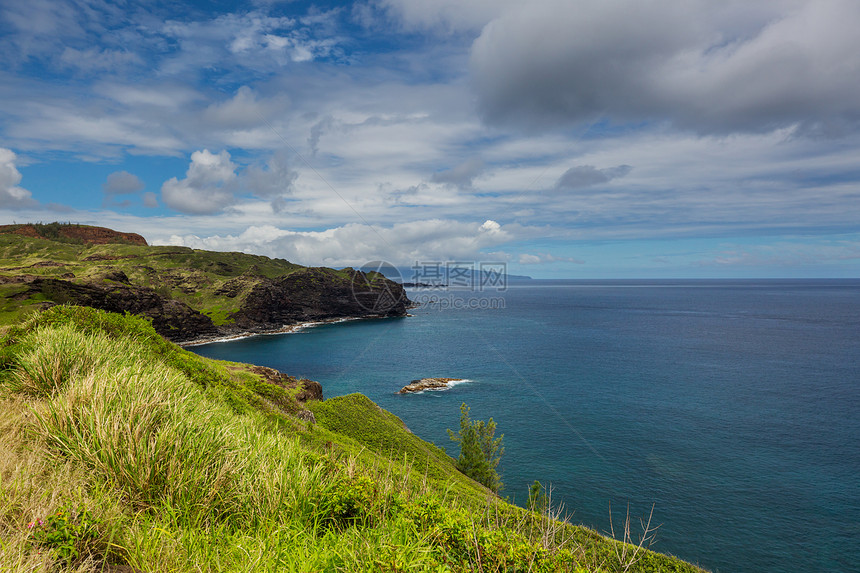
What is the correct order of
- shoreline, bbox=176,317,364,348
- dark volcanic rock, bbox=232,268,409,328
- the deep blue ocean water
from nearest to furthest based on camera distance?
1. the deep blue ocean water
2. shoreline, bbox=176,317,364,348
3. dark volcanic rock, bbox=232,268,409,328

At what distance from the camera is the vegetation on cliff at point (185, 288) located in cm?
8212

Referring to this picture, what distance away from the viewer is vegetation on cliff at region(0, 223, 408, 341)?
269 feet

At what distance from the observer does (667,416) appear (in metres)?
55.4

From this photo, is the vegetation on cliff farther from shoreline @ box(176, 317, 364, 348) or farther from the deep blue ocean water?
the deep blue ocean water

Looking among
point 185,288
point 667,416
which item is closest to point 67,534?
point 667,416

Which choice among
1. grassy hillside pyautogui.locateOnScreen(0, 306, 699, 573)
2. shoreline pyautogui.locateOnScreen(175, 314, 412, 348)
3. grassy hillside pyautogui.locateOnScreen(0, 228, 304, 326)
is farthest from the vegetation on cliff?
grassy hillside pyautogui.locateOnScreen(0, 306, 699, 573)

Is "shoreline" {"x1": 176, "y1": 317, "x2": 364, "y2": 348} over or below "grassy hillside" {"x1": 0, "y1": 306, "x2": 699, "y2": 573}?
below

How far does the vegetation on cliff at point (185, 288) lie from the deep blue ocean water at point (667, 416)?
1844 cm

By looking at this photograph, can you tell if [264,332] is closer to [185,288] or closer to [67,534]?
[185,288]

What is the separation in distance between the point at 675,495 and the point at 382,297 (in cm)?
14679

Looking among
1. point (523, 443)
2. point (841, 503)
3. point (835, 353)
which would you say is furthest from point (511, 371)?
point (835, 353)

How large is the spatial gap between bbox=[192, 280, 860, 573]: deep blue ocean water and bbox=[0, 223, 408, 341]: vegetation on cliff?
18.4 meters

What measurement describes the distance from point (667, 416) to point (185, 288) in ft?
491

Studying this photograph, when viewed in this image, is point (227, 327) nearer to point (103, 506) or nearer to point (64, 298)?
point (64, 298)
